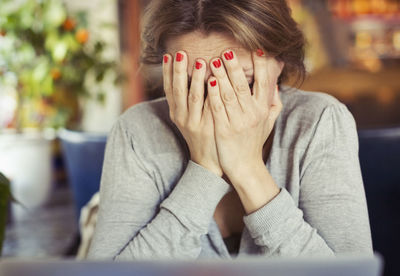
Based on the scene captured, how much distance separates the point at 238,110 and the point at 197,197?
0.16 meters

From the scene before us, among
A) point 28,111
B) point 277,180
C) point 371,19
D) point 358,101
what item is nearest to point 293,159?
point 277,180

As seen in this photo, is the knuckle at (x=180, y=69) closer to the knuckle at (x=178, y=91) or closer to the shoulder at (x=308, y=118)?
the knuckle at (x=178, y=91)

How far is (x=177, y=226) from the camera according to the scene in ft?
2.68

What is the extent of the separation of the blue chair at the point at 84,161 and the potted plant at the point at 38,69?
122cm

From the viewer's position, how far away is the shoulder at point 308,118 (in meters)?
0.89

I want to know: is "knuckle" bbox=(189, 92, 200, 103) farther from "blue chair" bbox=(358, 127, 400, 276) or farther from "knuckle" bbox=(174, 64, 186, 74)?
"blue chair" bbox=(358, 127, 400, 276)

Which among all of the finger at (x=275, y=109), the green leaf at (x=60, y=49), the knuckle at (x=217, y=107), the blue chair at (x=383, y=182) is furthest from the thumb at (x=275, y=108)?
the green leaf at (x=60, y=49)

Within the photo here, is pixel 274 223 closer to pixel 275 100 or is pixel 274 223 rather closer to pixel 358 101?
pixel 275 100

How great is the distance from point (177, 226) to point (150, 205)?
0.11m

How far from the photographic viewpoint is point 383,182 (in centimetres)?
133

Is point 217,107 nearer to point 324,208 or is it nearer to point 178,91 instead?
point 178,91

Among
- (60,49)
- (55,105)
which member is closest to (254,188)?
(60,49)

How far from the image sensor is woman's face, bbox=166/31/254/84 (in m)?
0.83

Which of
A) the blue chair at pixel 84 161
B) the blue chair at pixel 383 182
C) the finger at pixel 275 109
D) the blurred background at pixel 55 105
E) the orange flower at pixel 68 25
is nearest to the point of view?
the finger at pixel 275 109
